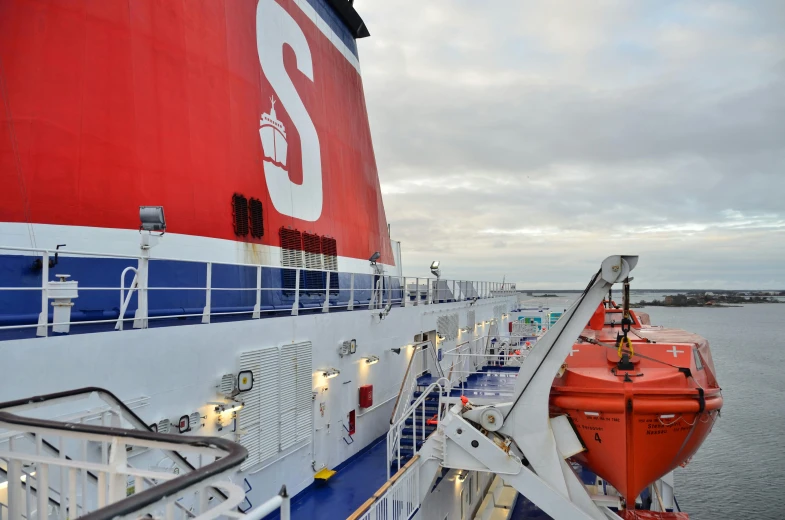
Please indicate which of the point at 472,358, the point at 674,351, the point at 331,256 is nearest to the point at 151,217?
the point at 331,256

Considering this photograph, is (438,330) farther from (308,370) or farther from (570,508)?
(570,508)

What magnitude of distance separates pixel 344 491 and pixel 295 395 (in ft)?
5.37

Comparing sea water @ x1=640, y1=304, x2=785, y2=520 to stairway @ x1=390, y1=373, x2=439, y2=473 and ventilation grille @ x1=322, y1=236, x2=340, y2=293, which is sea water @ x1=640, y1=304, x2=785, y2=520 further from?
ventilation grille @ x1=322, y1=236, x2=340, y2=293

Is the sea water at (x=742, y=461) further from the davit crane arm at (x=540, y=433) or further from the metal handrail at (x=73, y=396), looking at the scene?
the metal handrail at (x=73, y=396)

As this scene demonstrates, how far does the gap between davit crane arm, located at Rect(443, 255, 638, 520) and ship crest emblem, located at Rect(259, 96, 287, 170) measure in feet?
15.3

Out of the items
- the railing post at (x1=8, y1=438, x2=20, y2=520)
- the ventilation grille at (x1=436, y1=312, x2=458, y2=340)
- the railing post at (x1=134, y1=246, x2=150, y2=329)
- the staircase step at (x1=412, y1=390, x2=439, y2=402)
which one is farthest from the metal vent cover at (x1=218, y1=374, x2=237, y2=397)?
the ventilation grille at (x1=436, y1=312, x2=458, y2=340)

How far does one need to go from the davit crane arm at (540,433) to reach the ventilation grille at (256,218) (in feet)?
12.2

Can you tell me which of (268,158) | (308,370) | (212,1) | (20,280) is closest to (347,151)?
(268,158)

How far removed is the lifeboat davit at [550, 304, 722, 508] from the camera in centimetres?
634

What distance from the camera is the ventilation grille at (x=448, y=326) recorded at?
13.9 m

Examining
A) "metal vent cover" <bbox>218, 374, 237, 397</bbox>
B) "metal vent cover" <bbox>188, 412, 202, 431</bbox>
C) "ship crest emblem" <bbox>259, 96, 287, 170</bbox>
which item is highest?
"ship crest emblem" <bbox>259, 96, 287, 170</bbox>

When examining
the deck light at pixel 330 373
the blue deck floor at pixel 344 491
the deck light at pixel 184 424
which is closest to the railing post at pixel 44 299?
the deck light at pixel 184 424

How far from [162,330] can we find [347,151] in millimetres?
7022

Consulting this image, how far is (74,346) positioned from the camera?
14.5 feet
